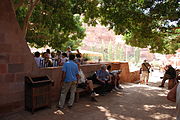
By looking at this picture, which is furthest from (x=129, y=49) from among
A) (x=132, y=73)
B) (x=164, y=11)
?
(x=164, y=11)

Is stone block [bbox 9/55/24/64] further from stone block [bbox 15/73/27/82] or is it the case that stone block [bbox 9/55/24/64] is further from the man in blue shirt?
the man in blue shirt

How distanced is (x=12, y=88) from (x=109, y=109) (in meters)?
3.11

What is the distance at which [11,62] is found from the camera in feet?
15.7

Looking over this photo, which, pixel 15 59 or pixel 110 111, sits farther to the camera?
pixel 110 111

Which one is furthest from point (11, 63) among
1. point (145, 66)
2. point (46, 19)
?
point (145, 66)

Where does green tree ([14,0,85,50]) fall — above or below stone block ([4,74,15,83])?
above

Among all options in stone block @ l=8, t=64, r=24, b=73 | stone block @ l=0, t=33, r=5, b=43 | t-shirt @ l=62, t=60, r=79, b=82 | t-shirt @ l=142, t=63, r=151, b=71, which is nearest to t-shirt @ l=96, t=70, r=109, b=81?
t-shirt @ l=62, t=60, r=79, b=82

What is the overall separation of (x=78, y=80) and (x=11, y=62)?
2.55m

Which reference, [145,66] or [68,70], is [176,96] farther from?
[145,66]

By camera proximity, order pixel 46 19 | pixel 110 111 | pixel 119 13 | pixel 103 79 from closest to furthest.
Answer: pixel 110 111, pixel 103 79, pixel 119 13, pixel 46 19

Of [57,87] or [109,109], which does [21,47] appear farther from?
[109,109]

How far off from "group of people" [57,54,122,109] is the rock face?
1.24 meters

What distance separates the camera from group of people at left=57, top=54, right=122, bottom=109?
5.29m

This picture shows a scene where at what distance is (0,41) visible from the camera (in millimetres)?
4582
